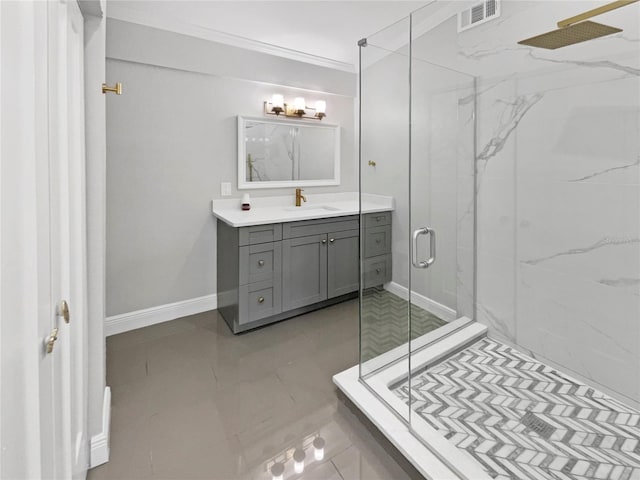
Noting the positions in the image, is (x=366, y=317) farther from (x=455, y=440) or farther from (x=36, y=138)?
(x=36, y=138)

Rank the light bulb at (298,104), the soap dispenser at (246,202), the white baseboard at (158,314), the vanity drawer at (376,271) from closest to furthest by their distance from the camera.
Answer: the vanity drawer at (376,271)
the white baseboard at (158,314)
the soap dispenser at (246,202)
the light bulb at (298,104)

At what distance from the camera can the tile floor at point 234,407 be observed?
5.16 ft

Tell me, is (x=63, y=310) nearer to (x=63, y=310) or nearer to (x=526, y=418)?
(x=63, y=310)

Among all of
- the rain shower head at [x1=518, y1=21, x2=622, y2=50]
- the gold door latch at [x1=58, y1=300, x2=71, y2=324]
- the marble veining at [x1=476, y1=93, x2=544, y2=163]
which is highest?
the rain shower head at [x1=518, y1=21, x2=622, y2=50]

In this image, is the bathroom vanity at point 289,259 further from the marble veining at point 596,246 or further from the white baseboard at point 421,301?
the marble veining at point 596,246

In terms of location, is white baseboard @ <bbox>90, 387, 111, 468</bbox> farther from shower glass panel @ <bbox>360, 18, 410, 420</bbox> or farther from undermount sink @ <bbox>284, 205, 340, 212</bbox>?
undermount sink @ <bbox>284, 205, 340, 212</bbox>

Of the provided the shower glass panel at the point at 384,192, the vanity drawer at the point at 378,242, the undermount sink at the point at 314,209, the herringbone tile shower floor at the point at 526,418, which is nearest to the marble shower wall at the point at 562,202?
the herringbone tile shower floor at the point at 526,418

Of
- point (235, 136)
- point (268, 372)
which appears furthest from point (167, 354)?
point (235, 136)

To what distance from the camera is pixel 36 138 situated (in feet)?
2.22

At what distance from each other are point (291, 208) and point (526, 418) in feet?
→ 7.98

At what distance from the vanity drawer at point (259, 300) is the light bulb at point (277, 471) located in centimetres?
130

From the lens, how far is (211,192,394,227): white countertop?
2363mm

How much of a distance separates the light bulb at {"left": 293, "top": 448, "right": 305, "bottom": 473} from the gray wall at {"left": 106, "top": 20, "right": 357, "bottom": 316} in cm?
190

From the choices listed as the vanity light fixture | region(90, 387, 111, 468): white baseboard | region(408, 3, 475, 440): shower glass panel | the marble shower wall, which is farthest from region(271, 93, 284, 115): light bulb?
region(90, 387, 111, 468): white baseboard
